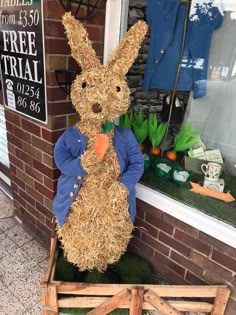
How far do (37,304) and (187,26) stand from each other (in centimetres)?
182

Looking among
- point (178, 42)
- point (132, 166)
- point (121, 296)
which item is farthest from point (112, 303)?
point (178, 42)

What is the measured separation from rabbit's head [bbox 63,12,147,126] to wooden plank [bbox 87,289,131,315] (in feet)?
2.60

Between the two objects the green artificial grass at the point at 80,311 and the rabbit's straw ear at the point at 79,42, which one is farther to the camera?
the green artificial grass at the point at 80,311

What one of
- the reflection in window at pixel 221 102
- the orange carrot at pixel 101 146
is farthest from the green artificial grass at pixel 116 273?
the reflection in window at pixel 221 102

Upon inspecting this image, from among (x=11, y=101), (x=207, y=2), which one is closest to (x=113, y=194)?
(x=11, y=101)

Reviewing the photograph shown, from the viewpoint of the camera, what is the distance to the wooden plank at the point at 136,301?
1.28 m

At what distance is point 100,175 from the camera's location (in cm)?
125

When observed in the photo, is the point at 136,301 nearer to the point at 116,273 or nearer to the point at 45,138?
the point at 116,273

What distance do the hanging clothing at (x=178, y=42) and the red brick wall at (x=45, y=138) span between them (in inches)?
16.7

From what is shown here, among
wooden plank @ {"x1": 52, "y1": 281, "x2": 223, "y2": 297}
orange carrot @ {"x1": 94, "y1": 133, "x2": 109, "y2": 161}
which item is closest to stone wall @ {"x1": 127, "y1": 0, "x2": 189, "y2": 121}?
orange carrot @ {"x1": 94, "y1": 133, "x2": 109, "y2": 161}

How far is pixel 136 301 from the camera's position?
1.30m

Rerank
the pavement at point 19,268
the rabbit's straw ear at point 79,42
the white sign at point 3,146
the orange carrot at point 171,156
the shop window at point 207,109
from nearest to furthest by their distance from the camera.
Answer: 1. the rabbit's straw ear at point 79,42
2. the pavement at point 19,268
3. the shop window at point 207,109
4. the orange carrot at point 171,156
5. the white sign at point 3,146

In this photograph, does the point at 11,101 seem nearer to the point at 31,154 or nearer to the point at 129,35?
the point at 31,154

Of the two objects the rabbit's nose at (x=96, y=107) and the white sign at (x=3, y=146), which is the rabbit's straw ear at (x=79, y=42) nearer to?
the rabbit's nose at (x=96, y=107)
